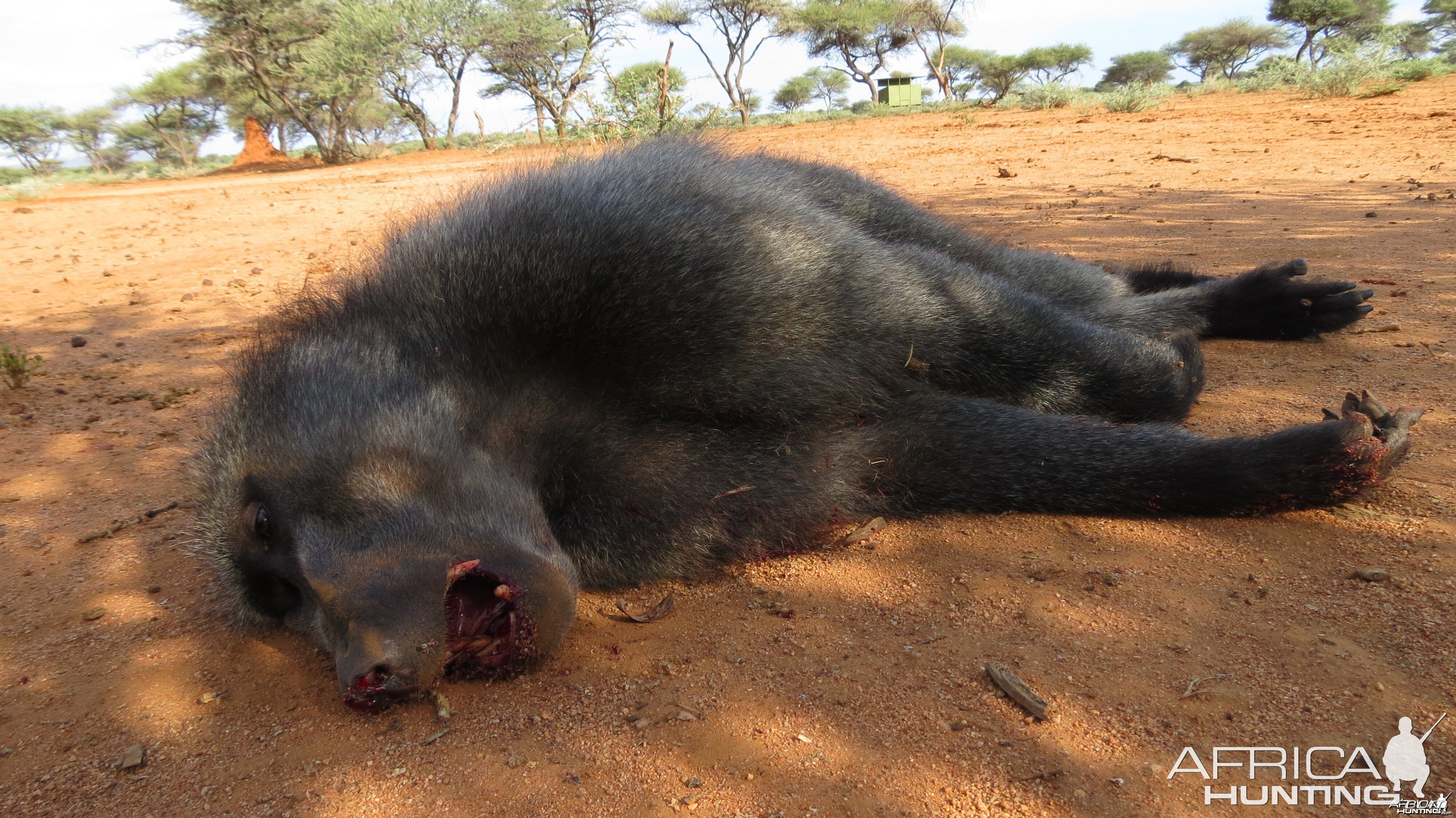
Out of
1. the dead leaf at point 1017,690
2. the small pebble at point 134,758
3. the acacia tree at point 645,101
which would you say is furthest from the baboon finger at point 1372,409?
the acacia tree at point 645,101

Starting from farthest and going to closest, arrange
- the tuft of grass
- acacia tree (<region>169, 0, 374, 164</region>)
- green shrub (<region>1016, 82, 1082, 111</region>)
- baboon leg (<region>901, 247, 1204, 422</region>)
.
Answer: acacia tree (<region>169, 0, 374, 164</region>) < green shrub (<region>1016, 82, 1082, 111</region>) < the tuft of grass < baboon leg (<region>901, 247, 1204, 422</region>)

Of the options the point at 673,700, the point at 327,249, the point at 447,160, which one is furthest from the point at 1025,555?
the point at 447,160

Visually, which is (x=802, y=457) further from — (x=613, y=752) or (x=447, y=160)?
(x=447, y=160)

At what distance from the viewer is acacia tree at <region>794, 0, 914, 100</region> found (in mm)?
28688

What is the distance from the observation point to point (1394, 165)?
262 inches

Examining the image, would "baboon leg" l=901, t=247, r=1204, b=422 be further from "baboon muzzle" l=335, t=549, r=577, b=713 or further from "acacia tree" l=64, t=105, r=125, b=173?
"acacia tree" l=64, t=105, r=125, b=173

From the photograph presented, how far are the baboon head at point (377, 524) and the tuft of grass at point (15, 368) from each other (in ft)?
7.91

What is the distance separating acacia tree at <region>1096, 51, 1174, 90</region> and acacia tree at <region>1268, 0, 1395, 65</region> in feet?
18.4

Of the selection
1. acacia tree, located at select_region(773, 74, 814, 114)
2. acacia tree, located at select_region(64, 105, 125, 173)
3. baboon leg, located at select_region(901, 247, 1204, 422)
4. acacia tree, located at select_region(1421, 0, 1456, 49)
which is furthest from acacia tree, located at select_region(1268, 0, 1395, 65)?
acacia tree, located at select_region(64, 105, 125, 173)

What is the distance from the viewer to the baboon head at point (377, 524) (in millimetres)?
1498

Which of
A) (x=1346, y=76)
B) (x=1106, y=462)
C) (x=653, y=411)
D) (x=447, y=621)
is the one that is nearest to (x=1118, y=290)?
(x=1106, y=462)

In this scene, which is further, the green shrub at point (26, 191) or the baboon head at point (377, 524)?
the green shrub at point (26, 191)

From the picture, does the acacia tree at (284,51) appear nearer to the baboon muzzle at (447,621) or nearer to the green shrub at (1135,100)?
the green shrub at (1135,100)

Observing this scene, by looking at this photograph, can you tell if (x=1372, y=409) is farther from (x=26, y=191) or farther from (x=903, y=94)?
(x=903, y=94)
